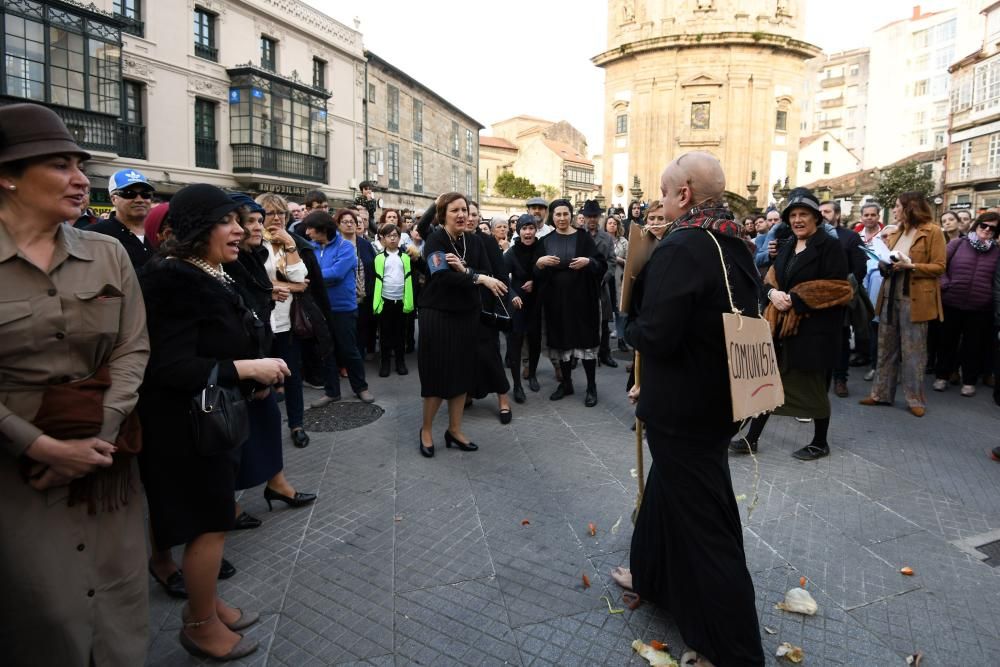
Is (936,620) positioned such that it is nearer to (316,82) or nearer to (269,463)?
(269,463)

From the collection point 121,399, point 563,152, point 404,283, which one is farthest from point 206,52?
point 563,152

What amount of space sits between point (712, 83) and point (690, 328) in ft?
148

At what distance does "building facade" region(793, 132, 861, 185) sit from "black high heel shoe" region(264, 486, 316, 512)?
2827 inches

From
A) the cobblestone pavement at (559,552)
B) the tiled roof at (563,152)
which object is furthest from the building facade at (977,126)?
the tiled roof at (563,152)

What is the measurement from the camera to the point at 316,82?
30281mm

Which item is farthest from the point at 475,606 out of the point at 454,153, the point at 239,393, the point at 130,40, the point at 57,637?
the point at 454,153

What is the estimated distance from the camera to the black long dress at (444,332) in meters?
5.11

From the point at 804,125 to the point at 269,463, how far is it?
8455 centimetres

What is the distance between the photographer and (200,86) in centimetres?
2361

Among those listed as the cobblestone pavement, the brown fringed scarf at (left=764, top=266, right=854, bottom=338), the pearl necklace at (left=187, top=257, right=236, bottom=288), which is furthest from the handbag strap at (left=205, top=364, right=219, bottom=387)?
the brown fringed scarf at (left=764, top=266, right=854, bottom=338)

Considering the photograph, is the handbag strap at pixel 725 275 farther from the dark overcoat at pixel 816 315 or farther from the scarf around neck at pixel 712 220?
the dark overcoat at pixel 816 315

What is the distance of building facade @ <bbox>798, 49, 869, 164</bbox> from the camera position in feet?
245

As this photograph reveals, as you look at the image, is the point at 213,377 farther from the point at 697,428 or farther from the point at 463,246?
the point at 463,246

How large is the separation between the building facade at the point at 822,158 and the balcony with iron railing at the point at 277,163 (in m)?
55.0
